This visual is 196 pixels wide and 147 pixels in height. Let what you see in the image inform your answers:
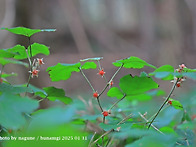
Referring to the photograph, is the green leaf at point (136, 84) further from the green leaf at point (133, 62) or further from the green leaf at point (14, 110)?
the green leaf at point (14, 110)

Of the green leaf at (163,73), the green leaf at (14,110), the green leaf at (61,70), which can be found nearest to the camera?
the green leaf at (14,110)

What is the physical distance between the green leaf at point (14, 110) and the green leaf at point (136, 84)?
30 centimetres

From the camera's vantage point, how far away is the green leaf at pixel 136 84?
0.72 meters

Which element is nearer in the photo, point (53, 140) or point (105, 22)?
point (53, 140)

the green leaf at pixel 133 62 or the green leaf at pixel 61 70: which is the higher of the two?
the green leaf at pixel 133 62

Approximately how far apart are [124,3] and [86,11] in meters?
2.04

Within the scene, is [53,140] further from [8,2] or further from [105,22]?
[105,22]

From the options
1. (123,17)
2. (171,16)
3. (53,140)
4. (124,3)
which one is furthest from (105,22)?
(53,140)

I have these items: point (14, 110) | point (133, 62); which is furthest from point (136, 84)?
point (14, 110)

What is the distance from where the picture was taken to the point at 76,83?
7.02 meters

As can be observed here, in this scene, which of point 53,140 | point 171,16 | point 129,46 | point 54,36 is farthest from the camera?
point 54,36

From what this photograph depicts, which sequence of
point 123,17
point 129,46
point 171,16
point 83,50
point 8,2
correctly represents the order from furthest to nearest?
point 123,17 < point 129,46 < point 83,50 < point 171,16 < point 8,2

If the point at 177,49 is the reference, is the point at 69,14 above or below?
above

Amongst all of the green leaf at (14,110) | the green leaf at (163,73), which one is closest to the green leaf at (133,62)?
the green leaf at (163,73)
